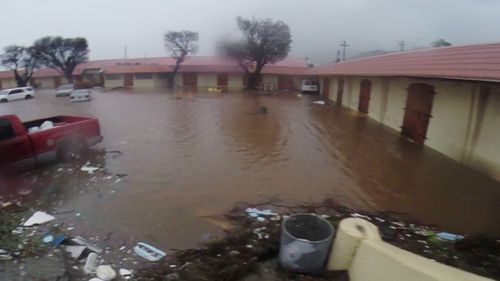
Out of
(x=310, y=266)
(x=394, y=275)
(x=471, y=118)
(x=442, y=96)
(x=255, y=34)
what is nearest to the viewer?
(x=394, y=275)

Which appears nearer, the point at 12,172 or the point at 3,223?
the point at 3,223

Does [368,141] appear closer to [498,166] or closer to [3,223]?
[498,166]

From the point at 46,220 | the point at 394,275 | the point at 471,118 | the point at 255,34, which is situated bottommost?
the point at 46,220

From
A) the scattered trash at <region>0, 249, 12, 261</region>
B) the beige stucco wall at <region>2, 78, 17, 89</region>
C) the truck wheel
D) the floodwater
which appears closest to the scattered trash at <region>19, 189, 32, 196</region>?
the floodwater

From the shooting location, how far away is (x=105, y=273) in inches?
185

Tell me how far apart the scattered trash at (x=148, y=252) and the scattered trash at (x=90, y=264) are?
0.63 metres

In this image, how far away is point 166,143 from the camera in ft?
42.0

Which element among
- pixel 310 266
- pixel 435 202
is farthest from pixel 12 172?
pixel 435 202

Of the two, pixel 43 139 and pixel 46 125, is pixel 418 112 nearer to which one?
pixel 43 139

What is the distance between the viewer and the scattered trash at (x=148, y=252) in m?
5.17

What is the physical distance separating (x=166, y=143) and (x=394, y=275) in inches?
416

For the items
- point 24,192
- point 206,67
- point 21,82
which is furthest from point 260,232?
point 21,82

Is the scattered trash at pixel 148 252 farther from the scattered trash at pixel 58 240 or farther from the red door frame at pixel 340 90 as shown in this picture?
the red door frame at pixel 340 90

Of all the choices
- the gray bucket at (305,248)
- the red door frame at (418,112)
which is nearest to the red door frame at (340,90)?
the red door frame at (418,112)
